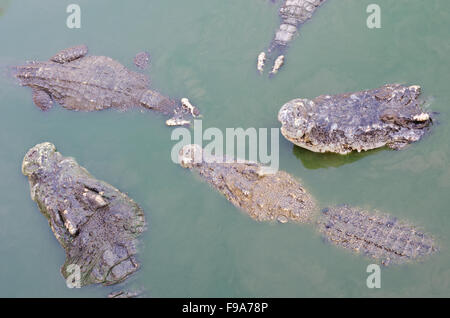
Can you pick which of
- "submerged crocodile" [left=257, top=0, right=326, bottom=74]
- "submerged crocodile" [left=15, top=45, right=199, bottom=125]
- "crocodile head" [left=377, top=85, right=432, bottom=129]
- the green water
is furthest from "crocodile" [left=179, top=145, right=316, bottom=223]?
"submerged crocodile" [left=257, top=0, right=326, bottom=74]

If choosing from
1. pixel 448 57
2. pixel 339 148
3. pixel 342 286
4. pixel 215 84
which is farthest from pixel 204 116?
pixel 448 57

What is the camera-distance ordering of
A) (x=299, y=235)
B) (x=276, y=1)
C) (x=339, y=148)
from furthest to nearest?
(x=276, y=1), (x=339, y=148), (x=299, y=235)

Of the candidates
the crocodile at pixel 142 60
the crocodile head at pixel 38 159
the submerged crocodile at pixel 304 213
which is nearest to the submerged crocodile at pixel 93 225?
Result: the crocodile head at pixel 38 159

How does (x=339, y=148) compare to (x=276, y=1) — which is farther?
(x=276, y=1)

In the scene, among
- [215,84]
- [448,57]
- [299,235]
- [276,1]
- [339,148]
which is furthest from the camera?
[276,1]

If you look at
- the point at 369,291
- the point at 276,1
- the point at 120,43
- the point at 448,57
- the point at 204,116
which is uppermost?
the point at 276,1

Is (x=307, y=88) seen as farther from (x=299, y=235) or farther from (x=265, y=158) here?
(x=299, y=235)
